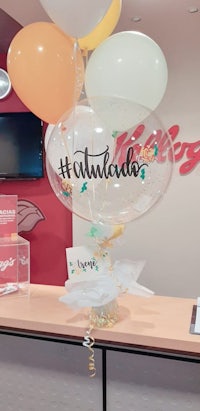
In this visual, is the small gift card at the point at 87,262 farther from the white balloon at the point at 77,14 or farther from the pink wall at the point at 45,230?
the pink wall at the point at 45,230

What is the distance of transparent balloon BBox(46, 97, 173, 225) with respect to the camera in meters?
1.24

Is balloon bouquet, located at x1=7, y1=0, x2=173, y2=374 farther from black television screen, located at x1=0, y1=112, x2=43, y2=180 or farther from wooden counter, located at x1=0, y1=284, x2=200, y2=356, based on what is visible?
black television screen, located at x1=0, y1=112, x2=43, y2=180

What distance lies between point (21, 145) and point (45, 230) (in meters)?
0.79

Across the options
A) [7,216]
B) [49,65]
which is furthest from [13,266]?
[49,65]

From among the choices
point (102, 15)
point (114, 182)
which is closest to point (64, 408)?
point (114, 182)

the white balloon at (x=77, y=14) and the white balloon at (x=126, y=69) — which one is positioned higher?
the white balloon at (x=77, y=14)

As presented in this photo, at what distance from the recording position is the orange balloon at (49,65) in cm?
147

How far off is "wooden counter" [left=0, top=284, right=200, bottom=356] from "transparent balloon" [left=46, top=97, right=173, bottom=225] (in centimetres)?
37

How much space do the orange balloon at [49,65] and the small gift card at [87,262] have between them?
59cm

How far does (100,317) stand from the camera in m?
1.28

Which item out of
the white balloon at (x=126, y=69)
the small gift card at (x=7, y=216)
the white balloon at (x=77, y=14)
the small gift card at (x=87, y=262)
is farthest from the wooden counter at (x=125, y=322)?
the white balloon at (x=77, y=14)

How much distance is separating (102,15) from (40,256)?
94.1 inches

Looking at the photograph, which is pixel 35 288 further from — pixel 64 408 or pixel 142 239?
pixel 142 239

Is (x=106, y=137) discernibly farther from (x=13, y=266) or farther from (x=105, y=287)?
(x=13, y=266)
